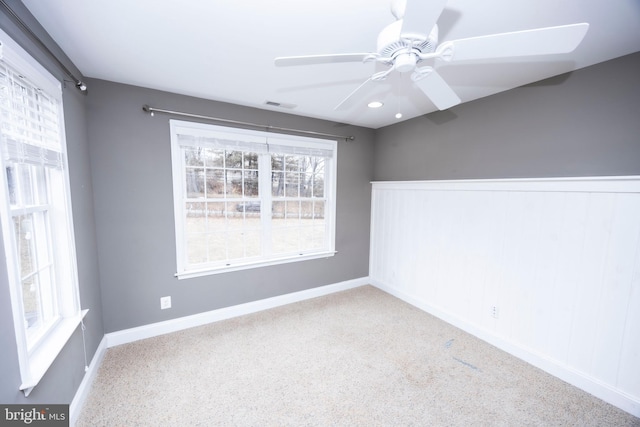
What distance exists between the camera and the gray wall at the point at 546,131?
1737mm

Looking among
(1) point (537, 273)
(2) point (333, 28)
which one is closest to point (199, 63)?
(2) point (333, 28)

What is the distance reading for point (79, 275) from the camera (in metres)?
1.81

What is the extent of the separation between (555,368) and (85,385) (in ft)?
11.7

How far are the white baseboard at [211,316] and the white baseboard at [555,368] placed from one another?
1414 millimetres

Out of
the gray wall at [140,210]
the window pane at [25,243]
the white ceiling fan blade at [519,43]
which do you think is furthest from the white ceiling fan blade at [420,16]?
the gray wall at [140,210]

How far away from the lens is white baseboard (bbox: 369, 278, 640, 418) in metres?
1.71

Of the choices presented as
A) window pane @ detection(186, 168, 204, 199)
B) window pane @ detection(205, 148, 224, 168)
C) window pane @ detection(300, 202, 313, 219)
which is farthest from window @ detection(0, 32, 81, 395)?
window pane @ detection(300, 202, 313, 219)

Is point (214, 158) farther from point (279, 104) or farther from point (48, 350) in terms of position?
point (48, 350)

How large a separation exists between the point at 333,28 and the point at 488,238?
90.0 inches

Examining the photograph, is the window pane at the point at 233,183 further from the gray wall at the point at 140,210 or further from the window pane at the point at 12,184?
the window pane at the point at 12,184

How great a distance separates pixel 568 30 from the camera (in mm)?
915

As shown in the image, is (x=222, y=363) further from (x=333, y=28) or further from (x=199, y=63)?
(x=333, y=28)

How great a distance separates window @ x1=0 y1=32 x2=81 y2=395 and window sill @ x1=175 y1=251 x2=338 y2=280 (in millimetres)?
927

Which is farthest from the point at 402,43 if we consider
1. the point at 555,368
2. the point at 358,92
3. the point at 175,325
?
the point at 175,325
